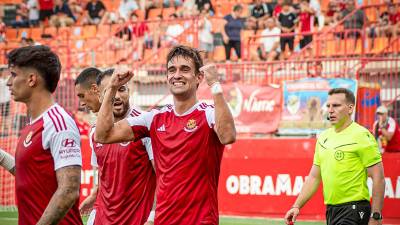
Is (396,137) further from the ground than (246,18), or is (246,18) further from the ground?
(246,18)

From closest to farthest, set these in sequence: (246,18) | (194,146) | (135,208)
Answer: (194,146) < (135,208) < (246,18)

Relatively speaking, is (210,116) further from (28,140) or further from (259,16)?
(259,16)

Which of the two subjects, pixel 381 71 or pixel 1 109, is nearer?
pixel 381 71

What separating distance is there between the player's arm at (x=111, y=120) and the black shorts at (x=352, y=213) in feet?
9.57

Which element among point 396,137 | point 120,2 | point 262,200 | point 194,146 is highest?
point 120,2

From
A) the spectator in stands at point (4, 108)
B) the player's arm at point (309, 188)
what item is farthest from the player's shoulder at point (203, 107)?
the spectator in stands at point (4, 108)

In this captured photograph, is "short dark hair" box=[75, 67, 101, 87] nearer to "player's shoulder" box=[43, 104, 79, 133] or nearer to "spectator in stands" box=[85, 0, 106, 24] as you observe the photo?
"player's shoulder" box=[43, 104, 79, 133]

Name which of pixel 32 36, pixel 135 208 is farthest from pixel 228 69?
pixel 135 208

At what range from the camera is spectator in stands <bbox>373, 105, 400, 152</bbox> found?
54.2 feet

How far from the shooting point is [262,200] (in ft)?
54.1

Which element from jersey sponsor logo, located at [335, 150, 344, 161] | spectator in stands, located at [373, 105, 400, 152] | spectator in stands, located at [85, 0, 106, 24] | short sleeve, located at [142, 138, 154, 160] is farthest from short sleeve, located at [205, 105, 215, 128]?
spectator in stands, located at [85, 0, 106, 24]

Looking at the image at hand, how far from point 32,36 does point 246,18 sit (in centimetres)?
806

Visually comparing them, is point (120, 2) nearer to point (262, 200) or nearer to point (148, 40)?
point (148, 40)

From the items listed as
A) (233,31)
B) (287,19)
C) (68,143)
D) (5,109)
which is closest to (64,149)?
(68,143)
